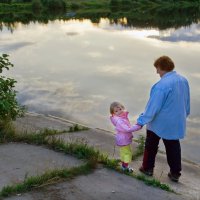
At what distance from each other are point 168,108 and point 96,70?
1214 centimetres

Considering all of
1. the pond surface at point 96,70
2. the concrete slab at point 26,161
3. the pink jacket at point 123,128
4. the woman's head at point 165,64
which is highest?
the woman's head at point 165,64

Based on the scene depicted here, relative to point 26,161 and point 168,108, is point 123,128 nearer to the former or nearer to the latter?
point 168,108

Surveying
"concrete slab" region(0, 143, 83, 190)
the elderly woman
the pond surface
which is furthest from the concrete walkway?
the pond surface

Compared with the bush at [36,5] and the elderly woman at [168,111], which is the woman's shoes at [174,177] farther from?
the bush at [36,5]

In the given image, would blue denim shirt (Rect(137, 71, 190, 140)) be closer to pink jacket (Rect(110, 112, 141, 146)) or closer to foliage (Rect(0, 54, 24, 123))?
pink jacket (Rect(110, 112, 141, 146))

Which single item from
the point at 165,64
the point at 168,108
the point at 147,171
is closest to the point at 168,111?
the point at 168,108

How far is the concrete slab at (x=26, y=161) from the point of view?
639 centimetres

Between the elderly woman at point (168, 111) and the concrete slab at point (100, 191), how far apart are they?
774mm

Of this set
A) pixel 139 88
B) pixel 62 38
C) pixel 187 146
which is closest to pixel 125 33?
pixel 62 38

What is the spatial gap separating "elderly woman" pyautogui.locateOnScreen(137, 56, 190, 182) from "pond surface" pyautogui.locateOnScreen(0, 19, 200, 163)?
2658mm

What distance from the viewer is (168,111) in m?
6.68

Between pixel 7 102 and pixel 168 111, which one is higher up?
pixel 168 111

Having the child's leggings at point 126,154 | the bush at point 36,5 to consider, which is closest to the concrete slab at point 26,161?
the child's leggings at point 126,154

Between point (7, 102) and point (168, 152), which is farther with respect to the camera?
point (7, 102)
